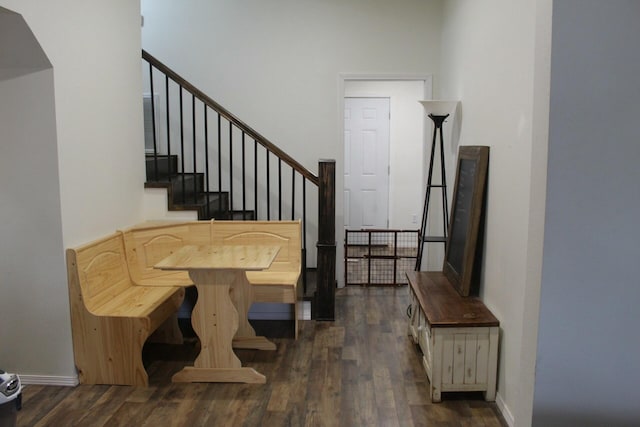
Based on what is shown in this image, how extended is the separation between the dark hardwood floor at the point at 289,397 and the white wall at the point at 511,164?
1.58ft

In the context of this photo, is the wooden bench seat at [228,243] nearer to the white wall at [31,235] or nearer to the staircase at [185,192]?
the staircase at [185,192]

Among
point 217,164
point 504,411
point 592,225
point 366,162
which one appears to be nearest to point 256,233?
point 217,164

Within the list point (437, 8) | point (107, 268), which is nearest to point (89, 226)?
point (107, 268)

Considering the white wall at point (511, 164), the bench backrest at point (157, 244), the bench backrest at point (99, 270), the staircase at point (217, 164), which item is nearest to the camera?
the white wall at point (511, 164)

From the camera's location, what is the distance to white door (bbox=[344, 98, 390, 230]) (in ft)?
22.9

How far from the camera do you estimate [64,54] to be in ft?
9.57

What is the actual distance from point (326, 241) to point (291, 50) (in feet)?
6.68

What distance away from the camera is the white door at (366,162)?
6.99 meters

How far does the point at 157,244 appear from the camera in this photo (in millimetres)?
3859

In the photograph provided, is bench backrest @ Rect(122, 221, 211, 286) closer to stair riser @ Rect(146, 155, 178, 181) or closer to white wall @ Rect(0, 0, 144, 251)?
white wall @ Rect(0, 0, 144, 251)

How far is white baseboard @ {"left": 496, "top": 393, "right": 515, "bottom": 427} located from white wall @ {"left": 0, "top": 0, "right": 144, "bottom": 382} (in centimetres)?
249

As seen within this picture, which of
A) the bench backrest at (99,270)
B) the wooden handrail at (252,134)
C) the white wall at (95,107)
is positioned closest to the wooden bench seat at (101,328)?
the bench backrest at (99,270)

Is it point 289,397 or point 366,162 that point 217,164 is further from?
point 289,397

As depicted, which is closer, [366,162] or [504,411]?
[504,411]
